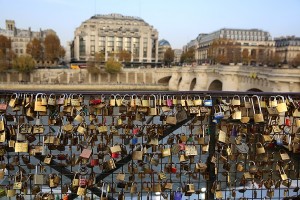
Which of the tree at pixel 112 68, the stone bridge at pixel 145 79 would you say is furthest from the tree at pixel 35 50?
the tree at pixel 112 68

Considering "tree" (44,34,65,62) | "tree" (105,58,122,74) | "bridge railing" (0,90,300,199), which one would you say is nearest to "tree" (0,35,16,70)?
"tree" (44,34,65,62)

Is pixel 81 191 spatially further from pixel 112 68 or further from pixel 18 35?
pixel 18 35

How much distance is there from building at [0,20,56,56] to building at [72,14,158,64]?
11.8m

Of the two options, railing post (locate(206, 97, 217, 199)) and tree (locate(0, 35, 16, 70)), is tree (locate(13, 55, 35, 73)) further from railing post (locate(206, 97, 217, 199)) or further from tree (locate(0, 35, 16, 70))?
railing post (locate(206, 97, 217, 199))

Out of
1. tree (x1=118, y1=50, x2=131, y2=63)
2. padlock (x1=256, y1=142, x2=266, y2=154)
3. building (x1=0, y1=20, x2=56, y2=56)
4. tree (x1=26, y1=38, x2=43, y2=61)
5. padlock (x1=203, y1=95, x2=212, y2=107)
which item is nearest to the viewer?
padlock (x1=203, y1=95, x2=212, y2=107)

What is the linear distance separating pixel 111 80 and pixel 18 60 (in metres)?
15.2

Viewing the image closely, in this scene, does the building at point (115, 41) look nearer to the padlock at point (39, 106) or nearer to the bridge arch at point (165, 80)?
the bridge arch at point (165, 80)

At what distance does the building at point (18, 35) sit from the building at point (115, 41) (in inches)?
463

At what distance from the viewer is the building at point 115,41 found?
86062mm

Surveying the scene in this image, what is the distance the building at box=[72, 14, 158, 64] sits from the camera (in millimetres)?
86062

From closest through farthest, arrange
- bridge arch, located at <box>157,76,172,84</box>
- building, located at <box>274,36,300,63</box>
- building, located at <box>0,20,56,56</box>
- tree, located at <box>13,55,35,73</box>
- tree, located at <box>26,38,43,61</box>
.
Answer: tree, located at <box>13,55,35,73</box> < bridge arch, located at <box>157,76,172,84</box> < tree, located at <box>26,38,43,61</box> < building, located at <box>274,36,300,63</box> < building, located at <box>0,20,56,56</box>

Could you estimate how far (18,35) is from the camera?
91500 mm

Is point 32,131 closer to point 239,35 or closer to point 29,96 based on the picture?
point 29,96

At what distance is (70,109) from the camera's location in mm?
3246
